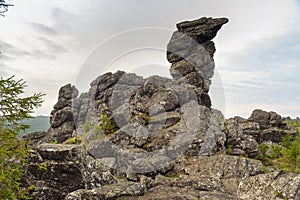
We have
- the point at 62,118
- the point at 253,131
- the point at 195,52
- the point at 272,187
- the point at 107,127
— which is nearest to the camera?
the point at 272,187

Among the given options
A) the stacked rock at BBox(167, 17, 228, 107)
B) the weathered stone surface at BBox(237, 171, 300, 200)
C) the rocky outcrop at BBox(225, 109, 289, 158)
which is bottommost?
the weathered stone surface at BBox(237, 171, 300, 200)

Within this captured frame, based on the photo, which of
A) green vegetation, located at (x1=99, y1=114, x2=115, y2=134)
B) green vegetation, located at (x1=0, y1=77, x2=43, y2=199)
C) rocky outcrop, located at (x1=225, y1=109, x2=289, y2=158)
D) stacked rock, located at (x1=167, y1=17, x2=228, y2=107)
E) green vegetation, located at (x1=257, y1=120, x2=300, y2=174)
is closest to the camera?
green vegetation, located at (x1=0, y1=77, x2=43, y2=199)

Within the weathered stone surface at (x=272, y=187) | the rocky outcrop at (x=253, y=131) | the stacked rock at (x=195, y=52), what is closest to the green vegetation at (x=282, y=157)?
the rocky outcrop at (x=253, y=131)

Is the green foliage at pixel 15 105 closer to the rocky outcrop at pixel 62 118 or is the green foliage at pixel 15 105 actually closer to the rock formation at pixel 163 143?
the rock formation at pixel 163 143

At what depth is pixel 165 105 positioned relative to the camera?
5425 cm

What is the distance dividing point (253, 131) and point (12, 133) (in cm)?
7123

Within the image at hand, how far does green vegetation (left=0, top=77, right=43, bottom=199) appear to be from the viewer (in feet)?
43.9

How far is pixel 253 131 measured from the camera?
74.6 meters

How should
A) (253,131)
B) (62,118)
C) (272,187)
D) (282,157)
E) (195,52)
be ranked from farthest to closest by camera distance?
1. (62,118)
2. (253,131)
3. (195,52)
4. (282,157)
5. (272,187)

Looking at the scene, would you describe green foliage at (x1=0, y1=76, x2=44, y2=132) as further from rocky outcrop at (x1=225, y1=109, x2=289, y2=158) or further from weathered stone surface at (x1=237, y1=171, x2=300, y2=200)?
rocky outcrop at (x1=225, y1=109, x2=289, y2=158)

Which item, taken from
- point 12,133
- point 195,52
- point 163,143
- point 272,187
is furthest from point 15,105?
A: point 195,52

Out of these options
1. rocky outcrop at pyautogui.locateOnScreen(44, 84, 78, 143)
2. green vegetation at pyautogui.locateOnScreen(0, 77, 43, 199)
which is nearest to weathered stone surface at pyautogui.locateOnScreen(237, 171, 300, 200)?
green vegetation at pyautogui.locateOnScreen(0, 77, 43, 199)

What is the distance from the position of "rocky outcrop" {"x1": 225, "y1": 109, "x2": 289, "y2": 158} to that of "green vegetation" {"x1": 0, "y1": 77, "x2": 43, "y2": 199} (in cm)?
4598

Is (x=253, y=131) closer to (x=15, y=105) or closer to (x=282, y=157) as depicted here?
(x=282, y=157)
